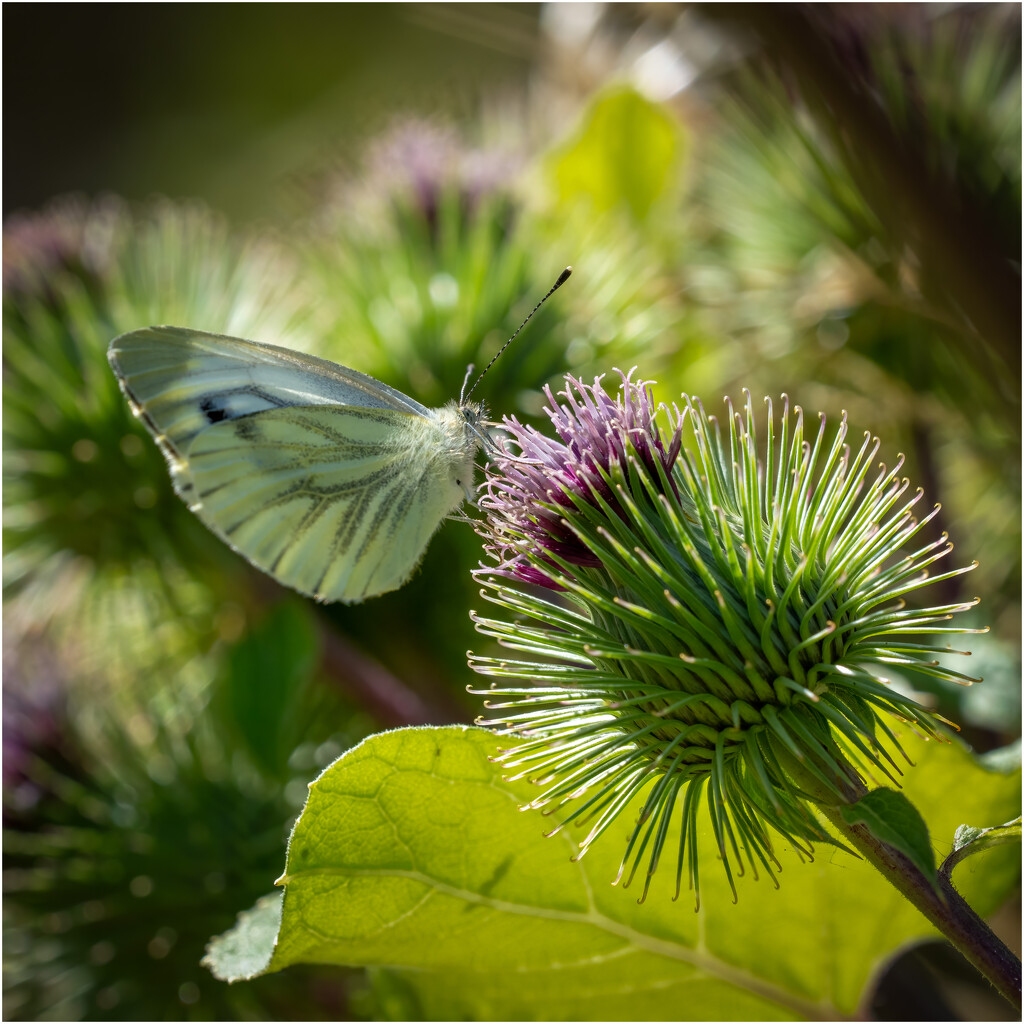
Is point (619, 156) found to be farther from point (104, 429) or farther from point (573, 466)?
point (573, 466)

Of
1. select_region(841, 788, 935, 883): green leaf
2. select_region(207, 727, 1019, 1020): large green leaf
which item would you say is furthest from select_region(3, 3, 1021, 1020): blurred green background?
select_region(841, 788, 935, 883): green leaf

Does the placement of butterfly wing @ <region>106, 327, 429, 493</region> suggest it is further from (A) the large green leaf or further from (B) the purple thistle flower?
(A) the large green leaf

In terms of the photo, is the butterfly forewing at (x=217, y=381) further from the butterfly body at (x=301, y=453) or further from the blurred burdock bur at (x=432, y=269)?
the blurred burdock bur at (x=432, y=269)

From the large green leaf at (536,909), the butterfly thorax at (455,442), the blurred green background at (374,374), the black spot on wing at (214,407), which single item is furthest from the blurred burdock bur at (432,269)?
the large green leaf at (536,909)

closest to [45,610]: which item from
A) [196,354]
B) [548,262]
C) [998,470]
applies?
[196,354]

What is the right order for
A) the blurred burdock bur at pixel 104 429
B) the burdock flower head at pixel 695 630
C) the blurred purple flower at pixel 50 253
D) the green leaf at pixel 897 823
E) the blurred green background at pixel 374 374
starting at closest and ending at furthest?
the green leaf at pixel 897 823
the burdock flower head at pixel 695 630
the blurred green background at pixel 374 374
the blurred burdock bur at pixel 104 429
the blurred purple flower at pixel 50 253
